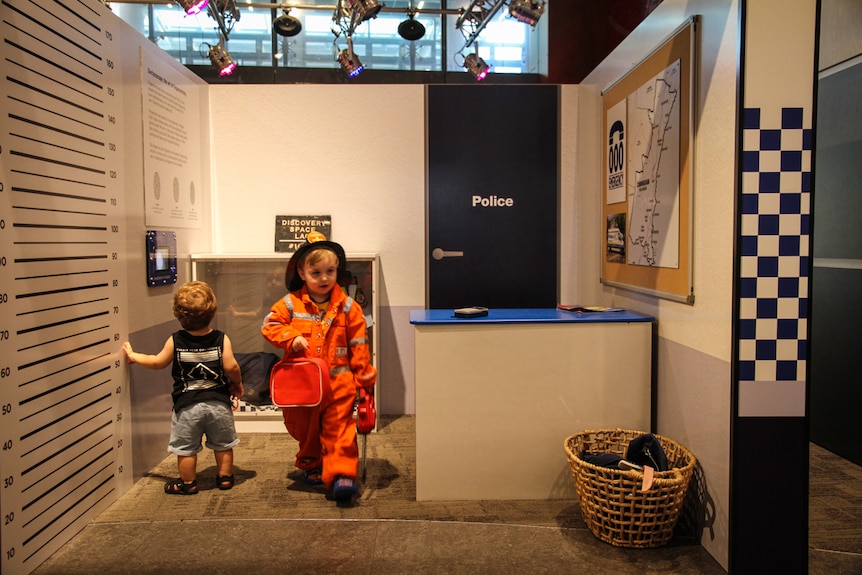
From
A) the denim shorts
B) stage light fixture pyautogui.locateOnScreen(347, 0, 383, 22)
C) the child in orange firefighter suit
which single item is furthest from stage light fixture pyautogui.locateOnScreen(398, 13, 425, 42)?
the denim shorts

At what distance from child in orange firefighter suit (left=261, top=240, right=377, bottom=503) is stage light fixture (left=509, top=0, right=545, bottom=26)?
163cm

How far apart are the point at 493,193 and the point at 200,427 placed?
2.40 m

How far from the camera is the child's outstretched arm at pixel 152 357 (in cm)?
331

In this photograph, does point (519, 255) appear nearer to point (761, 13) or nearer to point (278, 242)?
point (278, 242)

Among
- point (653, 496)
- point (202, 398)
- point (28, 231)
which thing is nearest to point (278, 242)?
point (202, 398)

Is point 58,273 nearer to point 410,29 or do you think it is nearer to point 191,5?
point 191,5

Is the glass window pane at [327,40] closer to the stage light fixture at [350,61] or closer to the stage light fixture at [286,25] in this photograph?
the stage light fixture at [286,25]

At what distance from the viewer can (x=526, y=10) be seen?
3.86m

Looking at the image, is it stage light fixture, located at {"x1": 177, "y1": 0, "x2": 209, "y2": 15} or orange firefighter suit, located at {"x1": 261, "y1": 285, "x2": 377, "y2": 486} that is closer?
orange firefighter suit, located at {"x1": 261, "y1": 285, "x2": 377, "y2": 486}

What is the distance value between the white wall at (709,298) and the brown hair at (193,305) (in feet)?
6.83

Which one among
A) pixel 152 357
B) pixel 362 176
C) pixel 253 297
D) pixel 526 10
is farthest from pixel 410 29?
pixel 152 357

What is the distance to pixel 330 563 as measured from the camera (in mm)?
2674

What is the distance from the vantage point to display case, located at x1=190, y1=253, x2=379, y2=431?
4586 millimetres

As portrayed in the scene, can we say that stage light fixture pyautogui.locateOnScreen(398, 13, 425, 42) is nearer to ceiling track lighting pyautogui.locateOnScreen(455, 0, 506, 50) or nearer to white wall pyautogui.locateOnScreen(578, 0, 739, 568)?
ceiling track lighting pyautogui.locateOnScreen(455, 0, 506, 50)
